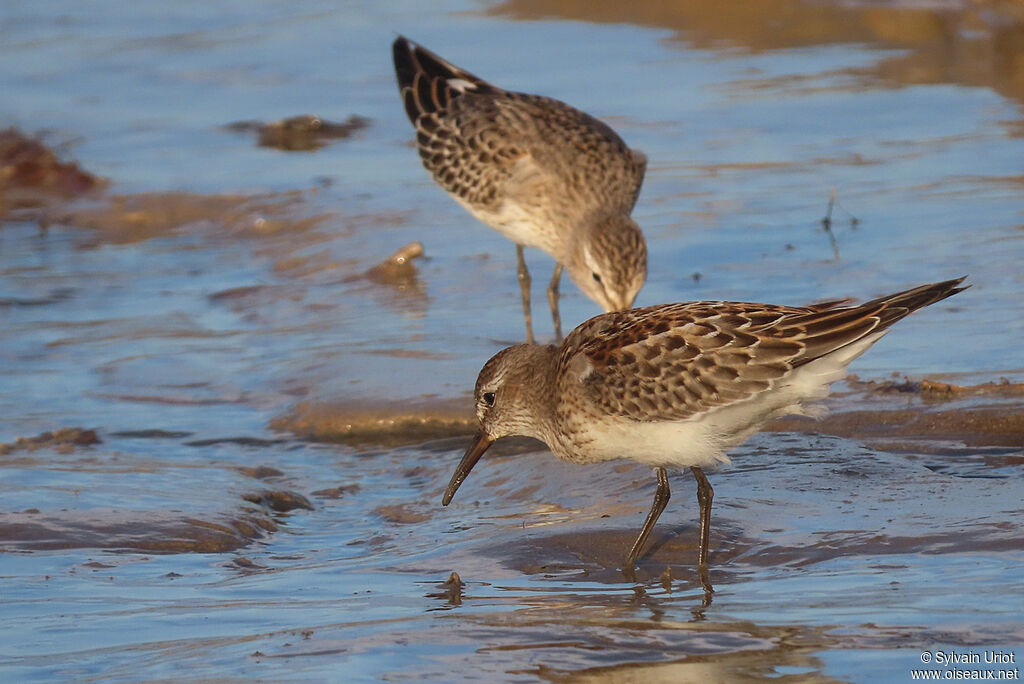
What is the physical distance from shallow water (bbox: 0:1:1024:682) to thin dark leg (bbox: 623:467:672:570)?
0.11 metres

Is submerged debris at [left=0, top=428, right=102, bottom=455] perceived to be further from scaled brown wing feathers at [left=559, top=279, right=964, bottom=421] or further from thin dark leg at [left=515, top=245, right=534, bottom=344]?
scaled brown wing feathers at [left=559, top=279, right=964, bottom=421]

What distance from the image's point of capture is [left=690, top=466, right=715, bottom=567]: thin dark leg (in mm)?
6527

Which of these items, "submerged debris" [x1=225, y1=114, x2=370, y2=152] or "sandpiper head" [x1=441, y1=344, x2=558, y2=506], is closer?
"sandpiper head" [x1=441, y1=344, x2=558, y2=506]

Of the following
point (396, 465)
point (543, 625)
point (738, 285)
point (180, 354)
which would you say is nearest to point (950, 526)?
point (543, 625)

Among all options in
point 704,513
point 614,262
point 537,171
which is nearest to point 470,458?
point 704,513

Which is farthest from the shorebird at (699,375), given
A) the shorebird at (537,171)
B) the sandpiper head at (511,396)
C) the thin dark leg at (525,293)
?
the thin dark leg at (525,293)

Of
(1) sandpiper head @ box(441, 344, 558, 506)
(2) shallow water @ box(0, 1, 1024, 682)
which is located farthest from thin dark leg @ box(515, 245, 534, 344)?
(1) sandpiper head @ box(441, 344, 558, 506)

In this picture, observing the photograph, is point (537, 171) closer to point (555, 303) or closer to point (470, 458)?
point (555, 303)

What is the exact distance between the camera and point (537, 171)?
10.8 metres

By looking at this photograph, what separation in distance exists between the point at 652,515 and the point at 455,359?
3412 millimetres

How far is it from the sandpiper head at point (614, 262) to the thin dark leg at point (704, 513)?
103 inches

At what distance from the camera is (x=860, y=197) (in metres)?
12.6

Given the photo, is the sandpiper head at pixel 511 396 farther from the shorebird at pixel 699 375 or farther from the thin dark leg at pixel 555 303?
the thin dark leg at pixel 555 303

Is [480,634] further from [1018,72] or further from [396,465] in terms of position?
[1018,72]
